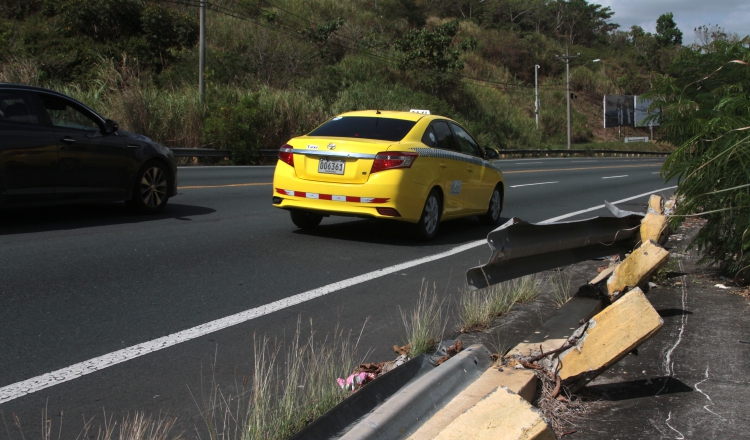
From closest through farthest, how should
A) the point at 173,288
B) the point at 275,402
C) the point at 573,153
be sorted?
the point at 275,402, the point at 173,288, the point at 573,153

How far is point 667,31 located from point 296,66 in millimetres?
75038

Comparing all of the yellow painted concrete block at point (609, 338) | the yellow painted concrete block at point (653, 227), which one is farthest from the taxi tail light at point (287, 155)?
the yellow painted concrete block at point (609, 338)

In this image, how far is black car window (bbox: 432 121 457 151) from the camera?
10.1 metres

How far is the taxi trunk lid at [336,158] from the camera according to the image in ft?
29.8

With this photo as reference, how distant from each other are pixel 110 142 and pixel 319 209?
2964 mm

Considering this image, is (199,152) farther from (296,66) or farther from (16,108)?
(296,66)

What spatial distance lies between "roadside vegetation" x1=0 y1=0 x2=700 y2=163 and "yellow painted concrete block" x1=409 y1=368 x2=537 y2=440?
848 centimetres

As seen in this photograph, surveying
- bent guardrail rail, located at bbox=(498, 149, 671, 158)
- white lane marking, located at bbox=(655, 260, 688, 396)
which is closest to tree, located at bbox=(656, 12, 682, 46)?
bent guardrail rail, located at bbox=(498, 149, 671, 158)

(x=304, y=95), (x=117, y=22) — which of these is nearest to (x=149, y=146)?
(x=304, y=95)

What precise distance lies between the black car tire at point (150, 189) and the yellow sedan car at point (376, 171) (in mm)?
2067

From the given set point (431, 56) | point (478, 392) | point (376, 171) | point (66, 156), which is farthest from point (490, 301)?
point (431, 56)

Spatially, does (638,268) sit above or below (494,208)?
below

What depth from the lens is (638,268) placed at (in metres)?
5.75

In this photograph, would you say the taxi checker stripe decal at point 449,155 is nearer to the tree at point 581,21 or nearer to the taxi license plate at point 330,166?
the taxi license plate at point 330,166
